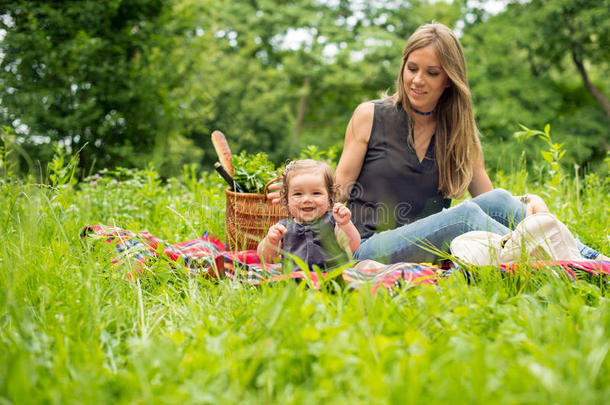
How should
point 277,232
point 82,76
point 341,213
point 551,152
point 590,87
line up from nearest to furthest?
point 341,213 < point 277,232 < point 551,152 < point 82,76 < point 590,87

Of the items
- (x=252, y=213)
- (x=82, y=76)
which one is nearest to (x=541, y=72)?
(x=82, y=76)

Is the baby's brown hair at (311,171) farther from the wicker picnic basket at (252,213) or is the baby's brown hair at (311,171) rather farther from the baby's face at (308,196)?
the wicker picnic basket at (252,213)

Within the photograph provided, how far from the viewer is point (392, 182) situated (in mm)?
2961

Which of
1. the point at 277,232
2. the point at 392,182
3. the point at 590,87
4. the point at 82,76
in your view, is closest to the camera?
the point at 277,232

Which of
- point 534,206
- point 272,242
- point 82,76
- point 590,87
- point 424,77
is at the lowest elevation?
point 272,242

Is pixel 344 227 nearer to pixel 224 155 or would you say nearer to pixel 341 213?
pixel 341 213

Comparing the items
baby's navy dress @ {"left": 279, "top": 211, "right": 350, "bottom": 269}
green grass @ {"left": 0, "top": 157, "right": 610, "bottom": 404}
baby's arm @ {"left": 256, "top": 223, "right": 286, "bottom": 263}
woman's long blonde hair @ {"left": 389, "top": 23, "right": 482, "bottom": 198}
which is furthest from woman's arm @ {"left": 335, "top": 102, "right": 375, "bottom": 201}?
green grass @ {"left": 0, "top": 157, "right": 610, "bottom": 404}

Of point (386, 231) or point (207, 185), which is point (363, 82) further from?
point (386, 231)

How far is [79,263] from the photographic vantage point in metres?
2.21

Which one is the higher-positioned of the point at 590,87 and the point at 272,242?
the point at 590,87

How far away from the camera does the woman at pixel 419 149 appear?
2.82 meters

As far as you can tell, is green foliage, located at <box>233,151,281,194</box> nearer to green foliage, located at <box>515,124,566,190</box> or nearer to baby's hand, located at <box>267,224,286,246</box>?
baby's hand, located at <box>267,224,286,246</box>

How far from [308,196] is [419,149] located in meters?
0.93

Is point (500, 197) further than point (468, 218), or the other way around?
point (500, 197)
